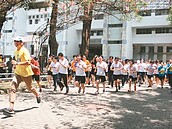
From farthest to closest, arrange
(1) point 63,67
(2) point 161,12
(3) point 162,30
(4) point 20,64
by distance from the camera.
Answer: (3) point 162,30
(2) point 161,12
(1) point 63,67
(4) point 20,64

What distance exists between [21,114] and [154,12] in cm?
3088

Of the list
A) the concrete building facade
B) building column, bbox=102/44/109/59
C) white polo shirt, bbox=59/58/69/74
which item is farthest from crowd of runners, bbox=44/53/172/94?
building column, bbox=102/44/109/59

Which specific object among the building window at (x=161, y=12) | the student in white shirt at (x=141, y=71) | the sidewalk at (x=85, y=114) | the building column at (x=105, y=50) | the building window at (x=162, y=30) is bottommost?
the sidewalk at (x=85, y=114)

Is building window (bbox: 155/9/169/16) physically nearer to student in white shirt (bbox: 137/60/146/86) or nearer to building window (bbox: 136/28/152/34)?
building window (bbox: 136/28/152/34)

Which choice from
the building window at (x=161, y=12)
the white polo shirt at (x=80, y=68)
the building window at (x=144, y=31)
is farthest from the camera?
A: the building window at (x=144, y=31)

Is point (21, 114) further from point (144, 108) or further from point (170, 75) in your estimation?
point (170, 75)

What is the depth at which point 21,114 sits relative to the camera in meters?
7.34

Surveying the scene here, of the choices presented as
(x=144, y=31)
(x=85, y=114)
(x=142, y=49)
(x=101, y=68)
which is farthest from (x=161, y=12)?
(x=85, y=114)

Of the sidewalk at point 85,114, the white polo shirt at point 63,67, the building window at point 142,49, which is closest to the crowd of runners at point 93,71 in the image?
the white polo shirt at point 63,67

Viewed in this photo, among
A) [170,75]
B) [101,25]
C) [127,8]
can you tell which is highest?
[101,25]

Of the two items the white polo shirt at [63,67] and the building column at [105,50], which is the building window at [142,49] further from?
the white polo shirt at [63,67]

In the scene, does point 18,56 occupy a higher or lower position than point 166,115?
higher

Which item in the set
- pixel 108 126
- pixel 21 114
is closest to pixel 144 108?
pixel 108 126

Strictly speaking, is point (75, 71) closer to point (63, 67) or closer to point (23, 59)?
point (63, 67)
